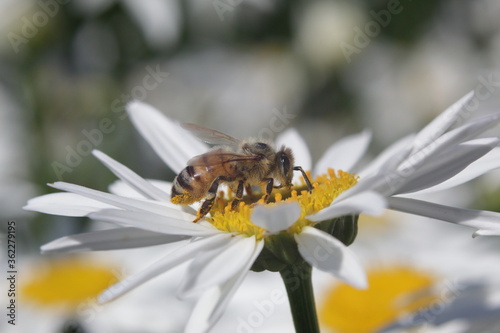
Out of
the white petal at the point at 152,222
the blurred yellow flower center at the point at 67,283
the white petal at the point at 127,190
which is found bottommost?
the white petal at the point at 152,222

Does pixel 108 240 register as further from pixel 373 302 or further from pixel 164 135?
pixel 373 302

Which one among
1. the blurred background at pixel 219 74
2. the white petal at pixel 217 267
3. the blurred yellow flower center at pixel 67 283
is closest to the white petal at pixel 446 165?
the white petal at pixel 217 267

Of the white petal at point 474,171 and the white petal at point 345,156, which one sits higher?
the white petal at point 345,156

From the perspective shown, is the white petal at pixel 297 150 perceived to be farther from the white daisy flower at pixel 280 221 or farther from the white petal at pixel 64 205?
the white petal at pixel 64 205

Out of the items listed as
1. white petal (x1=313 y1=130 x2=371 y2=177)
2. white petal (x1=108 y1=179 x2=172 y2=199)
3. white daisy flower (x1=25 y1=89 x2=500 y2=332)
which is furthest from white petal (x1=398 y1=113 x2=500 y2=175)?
white petal (x1=108 y1=179 x2=172 y2=199)

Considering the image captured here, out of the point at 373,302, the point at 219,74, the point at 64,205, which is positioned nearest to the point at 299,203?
the point at 64,205

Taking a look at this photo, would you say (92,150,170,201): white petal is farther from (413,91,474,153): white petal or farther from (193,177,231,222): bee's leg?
(413,91,474,153): white petal
